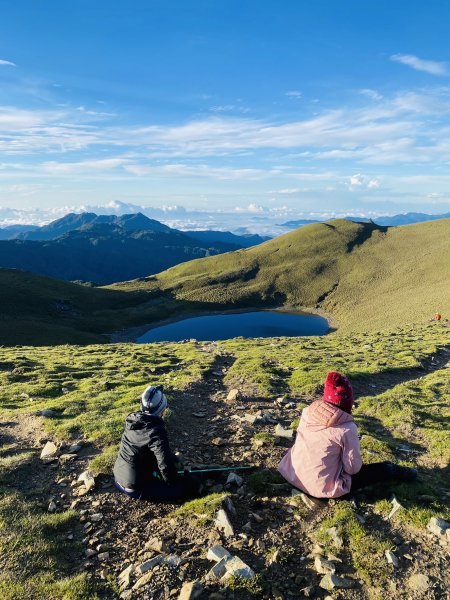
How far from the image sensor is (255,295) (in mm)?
180500

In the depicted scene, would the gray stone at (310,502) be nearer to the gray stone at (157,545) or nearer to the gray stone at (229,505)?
the gray stone at (229,505)

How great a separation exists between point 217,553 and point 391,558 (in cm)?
349

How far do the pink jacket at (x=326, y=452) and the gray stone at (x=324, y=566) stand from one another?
1934 mm

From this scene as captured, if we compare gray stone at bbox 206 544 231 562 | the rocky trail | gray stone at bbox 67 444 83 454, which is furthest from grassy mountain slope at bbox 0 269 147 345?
gray stone at bbox 206 544 231 562

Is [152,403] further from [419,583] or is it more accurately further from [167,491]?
[419,583]

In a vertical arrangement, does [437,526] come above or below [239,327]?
above

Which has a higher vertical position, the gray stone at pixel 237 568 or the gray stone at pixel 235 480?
the gray stone at pixel 237 568

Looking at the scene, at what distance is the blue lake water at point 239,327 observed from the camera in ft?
415

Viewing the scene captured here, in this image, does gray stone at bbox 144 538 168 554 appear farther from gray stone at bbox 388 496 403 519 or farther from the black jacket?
gray stone at bbox 388 496 403 519

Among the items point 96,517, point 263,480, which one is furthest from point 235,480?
point 96,517

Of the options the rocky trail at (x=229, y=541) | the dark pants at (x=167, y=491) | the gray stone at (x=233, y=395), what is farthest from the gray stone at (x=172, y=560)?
the gray stone at (x=233, y=395)

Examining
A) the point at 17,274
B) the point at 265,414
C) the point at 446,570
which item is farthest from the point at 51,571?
the point at 17,274

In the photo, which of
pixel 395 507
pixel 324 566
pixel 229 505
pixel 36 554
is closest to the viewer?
pixel 324 566

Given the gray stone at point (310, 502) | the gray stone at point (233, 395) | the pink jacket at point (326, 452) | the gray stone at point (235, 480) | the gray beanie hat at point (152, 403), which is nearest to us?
the pink jacket at point (326, 452)
